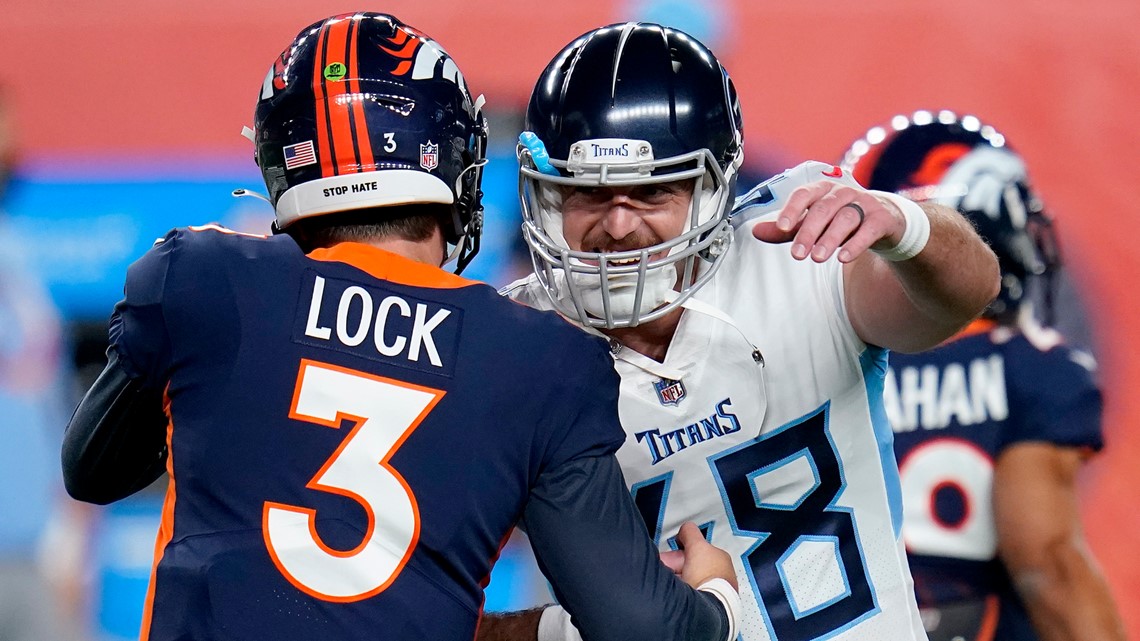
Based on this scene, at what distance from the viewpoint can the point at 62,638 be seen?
12.0 feet

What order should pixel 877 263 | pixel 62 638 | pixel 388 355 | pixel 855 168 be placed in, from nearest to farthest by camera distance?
pixel 388 355, pixel 877 263, pixel 855 168, pixel 62 638

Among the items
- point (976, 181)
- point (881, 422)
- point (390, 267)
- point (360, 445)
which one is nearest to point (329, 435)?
point (360, 445)

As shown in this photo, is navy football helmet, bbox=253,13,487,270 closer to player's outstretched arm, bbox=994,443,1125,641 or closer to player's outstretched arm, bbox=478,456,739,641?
player's outstretched arm, bbox=478,456,739,641

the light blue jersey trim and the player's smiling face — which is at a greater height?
the player's smiling face

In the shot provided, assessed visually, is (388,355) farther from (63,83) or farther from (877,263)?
(63,83)

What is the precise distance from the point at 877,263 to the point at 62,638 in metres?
2.93

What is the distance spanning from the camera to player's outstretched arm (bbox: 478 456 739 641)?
1396mm

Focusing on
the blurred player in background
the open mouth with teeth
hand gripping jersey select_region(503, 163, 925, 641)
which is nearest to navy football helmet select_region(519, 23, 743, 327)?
the open mouth with teeth

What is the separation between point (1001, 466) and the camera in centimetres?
294

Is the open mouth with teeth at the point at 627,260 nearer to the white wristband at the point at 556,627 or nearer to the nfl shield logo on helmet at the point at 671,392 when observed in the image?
the nfl shield logo on helmet at the point at 671,392

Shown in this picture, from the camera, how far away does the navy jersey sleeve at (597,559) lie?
140 centimetres

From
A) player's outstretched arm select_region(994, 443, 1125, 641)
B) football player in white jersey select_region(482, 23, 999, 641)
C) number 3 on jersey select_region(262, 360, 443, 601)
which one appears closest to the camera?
number 3 on jersey select_region(262, 360, 443, 601)

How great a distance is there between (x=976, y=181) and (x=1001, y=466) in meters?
0.73

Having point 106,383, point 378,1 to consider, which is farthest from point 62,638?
point 106,383
